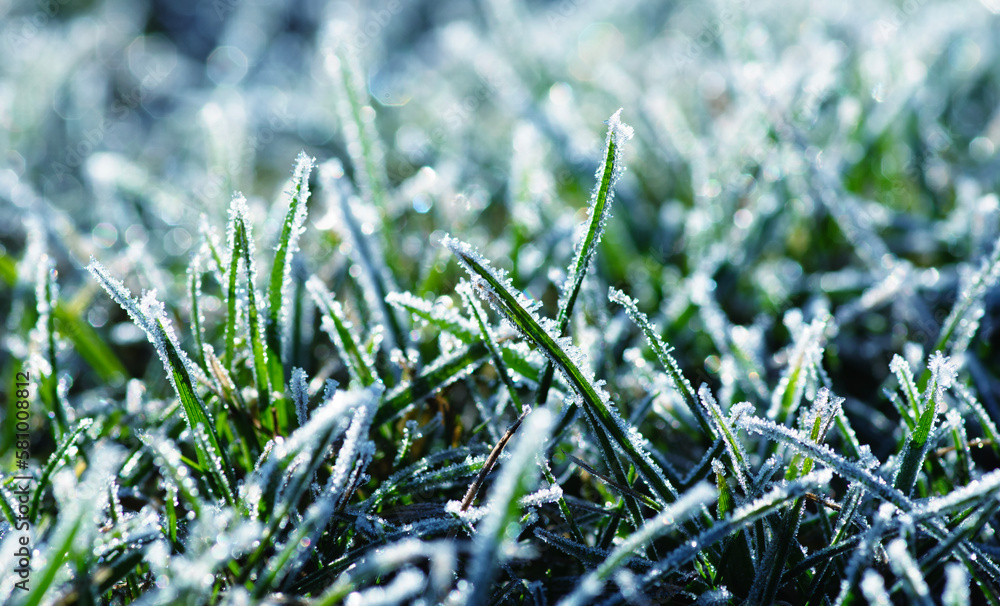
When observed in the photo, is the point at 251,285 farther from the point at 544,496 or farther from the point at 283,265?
the point at 544,496

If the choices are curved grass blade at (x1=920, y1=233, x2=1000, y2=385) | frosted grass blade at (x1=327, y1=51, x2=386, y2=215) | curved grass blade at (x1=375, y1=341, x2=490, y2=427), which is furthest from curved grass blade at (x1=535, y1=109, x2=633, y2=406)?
frosted grass blade at (x1=327, y1=51, x2=386, y2=215)

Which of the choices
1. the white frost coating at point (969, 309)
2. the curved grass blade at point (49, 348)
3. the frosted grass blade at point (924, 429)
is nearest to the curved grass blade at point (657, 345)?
the frosted grass blade at point (924, 429)

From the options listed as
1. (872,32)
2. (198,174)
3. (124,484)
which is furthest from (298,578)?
(872,32)

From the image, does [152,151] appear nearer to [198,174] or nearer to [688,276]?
[198,174]

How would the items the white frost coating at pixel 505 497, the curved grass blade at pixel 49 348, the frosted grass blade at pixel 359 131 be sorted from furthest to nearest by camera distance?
the frosted grass blade at pixel 359 131, the curved grass blade at pixel 49 348, the white frost coating at pixel 505 497

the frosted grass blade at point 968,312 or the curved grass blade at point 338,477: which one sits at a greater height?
the curved grass blade at point 338,477

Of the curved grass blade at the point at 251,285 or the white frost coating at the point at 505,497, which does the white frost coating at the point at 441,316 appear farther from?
the white frost coating at the point at 505,497

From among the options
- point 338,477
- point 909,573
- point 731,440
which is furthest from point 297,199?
point 909,573
